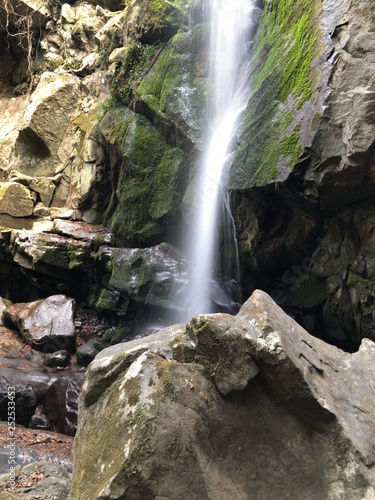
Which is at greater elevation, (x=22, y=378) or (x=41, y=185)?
(x=41, y=185)

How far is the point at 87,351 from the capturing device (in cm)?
879

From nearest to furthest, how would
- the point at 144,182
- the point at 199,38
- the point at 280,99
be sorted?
the point at 280,99 → the point at 144,182 → the point at 199,38

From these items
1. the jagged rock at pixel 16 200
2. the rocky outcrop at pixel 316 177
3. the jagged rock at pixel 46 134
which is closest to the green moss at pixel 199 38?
the rocky outcrop at pixel 316 177

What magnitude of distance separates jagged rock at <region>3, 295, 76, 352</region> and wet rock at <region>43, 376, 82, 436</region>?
8.22 feet

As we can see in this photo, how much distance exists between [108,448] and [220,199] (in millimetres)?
6652

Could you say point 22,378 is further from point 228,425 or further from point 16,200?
point 16,200

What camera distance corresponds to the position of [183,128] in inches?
400

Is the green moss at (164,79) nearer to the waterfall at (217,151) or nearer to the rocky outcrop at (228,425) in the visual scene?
the waterfall at (217,151)

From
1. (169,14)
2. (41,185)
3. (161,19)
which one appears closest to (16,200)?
(41,185)

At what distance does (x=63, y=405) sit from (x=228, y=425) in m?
4.35

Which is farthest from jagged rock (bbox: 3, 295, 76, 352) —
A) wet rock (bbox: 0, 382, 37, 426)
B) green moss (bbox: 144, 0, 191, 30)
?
green moss (bbox: 144, 0, 191, 30)

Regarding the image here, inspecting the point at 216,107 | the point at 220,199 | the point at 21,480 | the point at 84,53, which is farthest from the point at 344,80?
the point at 84,53

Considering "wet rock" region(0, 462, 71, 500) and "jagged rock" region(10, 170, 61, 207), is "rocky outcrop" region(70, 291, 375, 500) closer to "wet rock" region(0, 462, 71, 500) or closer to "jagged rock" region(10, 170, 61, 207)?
"wet rock" region(0, 462, 71, 500)

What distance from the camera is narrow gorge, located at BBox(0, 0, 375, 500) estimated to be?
2.75 meters
